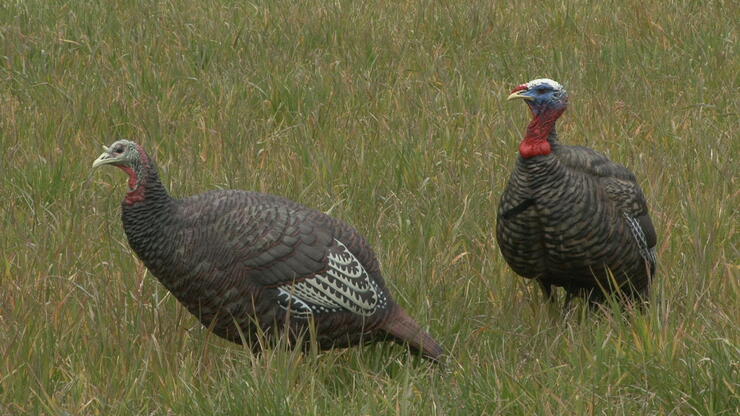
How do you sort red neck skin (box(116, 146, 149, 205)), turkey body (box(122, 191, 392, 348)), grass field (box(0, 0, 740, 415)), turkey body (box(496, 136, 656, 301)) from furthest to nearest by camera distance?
turkey body (box(496, 136, 656, 301)) < red neck skin (box(116, 146, 149, 205)) < turkey body (box(122, 191, 392, 348)) < grass field (box(0, 0, 740, 415))

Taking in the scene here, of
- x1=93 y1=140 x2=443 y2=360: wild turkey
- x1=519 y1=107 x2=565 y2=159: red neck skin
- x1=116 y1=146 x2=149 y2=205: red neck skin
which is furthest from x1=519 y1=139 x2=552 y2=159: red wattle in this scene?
x1=116 y1=146 x2=149 y2=205: red neck skin

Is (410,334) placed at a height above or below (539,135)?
below

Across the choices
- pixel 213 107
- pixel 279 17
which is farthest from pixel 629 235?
pixel 279 17

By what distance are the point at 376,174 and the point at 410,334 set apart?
1.67m

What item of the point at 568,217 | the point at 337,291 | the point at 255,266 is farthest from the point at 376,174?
the point at 255,266

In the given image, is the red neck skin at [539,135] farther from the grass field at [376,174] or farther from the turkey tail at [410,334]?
the turkey tail at [410,334]

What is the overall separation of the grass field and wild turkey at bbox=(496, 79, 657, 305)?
0.54 ft

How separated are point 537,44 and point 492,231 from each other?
10.4ft

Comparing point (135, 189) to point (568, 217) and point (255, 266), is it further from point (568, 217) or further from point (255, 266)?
point (568, 217)

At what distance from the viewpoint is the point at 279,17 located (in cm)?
815

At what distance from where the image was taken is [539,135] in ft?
13.9

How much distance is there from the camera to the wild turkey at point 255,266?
3.73 meters

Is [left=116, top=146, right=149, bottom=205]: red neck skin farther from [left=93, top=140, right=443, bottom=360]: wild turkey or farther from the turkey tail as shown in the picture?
the turkey tail

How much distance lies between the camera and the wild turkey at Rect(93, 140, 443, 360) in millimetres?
3732
